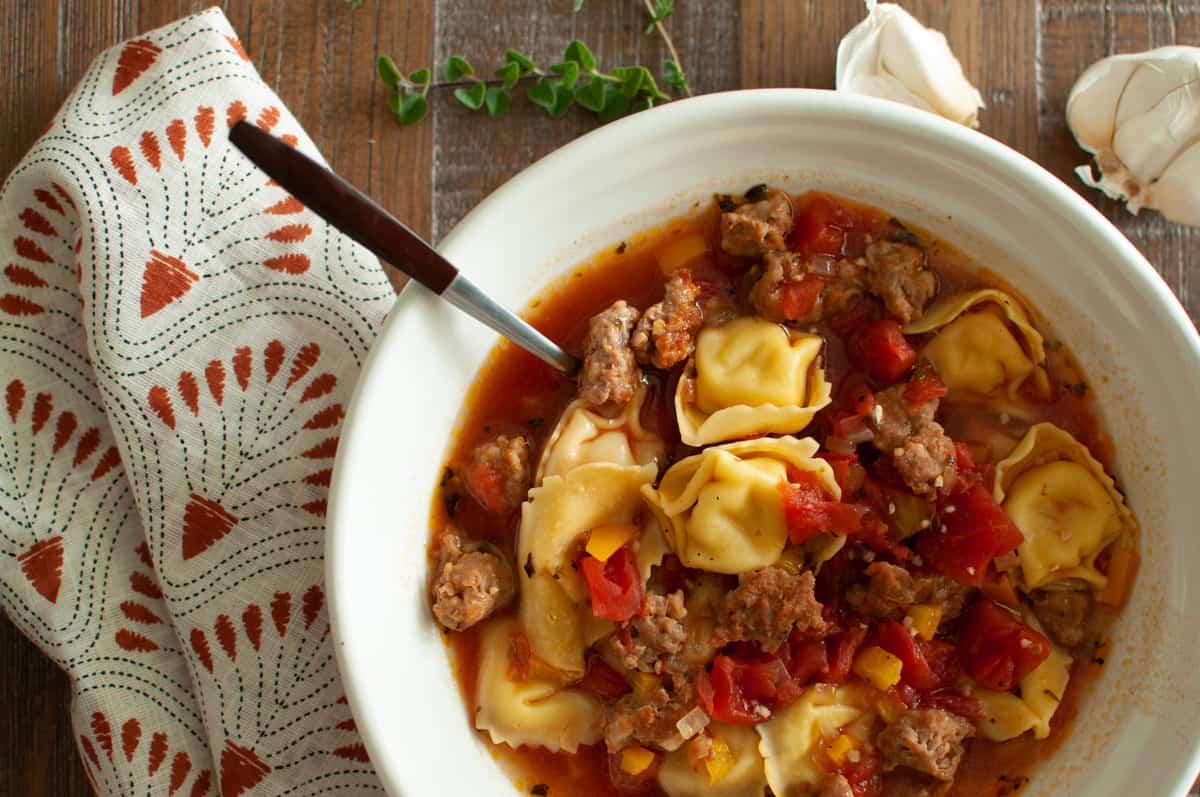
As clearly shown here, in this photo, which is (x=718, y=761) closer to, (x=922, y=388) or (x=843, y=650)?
(x=843, y=650)

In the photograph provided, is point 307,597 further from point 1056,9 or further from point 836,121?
point 1056,9

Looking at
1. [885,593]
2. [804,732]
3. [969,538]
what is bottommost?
[804,732]

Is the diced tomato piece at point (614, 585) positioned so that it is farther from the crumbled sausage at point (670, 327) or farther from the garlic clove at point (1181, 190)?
the garlic clove at point (1181, 190)

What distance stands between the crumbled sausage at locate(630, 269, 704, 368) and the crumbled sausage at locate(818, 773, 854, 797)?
171 centimetres

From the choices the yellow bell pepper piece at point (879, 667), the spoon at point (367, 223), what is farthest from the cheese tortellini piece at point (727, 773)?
the spoon at point (367, 223)

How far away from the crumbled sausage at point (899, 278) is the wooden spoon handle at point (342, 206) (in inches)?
64.9

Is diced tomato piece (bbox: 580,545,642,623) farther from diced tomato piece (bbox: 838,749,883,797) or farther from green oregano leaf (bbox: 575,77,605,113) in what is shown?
green oregano leaf (bbox: 575,77,605,113)

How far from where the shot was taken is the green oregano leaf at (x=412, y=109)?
4859 millimetres

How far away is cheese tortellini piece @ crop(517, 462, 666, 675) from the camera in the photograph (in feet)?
14.0

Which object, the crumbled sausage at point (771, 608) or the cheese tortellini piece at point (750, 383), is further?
the cheese tortellini piece at point (750, 383)

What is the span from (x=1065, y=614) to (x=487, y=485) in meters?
2.34

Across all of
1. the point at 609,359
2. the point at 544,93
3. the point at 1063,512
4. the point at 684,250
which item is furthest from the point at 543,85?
the point at 1063,512

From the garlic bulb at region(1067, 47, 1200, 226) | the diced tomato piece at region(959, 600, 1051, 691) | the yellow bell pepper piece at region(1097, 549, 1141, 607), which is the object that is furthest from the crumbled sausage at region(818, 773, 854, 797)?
the garlic bulb at region(1067, 47, 1200, 226)

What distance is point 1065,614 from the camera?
4332 millimetres
